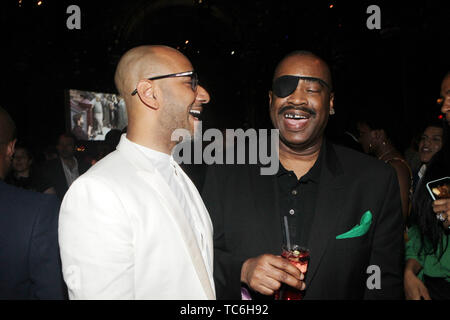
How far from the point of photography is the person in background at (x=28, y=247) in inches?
67.2

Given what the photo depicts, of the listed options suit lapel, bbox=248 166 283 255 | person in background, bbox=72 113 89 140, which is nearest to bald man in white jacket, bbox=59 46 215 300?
suit lapel, bbox=248 166 283 255

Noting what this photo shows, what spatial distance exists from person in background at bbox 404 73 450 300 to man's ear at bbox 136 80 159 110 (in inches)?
69.7

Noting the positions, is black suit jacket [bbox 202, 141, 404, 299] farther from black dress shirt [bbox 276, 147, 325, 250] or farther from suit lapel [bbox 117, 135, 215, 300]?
suit lapel [bbox 117, 135, 215, 300]

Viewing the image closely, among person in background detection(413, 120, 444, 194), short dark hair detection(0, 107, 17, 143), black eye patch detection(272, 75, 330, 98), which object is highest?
black eye patch detection(272, 75, 330, 98)

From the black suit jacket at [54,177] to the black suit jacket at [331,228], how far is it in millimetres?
3486

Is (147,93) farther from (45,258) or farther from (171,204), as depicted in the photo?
(45,258)

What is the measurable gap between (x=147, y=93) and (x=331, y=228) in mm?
1149

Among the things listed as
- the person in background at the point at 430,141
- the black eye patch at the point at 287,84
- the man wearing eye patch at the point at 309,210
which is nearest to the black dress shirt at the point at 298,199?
the man wearing eye patch at the point at 309,210

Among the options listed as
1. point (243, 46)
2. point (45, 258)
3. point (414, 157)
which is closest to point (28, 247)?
point (45, 258)

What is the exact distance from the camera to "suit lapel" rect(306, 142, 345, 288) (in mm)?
1683

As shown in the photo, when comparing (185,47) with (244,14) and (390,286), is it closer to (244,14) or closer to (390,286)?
(244,14)

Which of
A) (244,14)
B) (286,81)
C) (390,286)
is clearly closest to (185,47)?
(244,14)

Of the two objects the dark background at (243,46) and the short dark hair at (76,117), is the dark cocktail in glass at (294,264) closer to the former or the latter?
the dark background at (243,46)

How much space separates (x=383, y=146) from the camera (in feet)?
13.2
